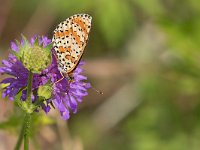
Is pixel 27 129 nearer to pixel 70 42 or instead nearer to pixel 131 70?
pixel 70 42

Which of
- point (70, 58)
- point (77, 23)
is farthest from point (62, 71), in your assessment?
point (77, 23)

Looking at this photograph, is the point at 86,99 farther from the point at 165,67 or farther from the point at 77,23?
the point at 77,23

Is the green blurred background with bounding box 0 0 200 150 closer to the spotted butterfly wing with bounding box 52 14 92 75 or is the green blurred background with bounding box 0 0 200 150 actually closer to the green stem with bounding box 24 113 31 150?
the spotted butterfly wing with bounding box 52 14 92 75

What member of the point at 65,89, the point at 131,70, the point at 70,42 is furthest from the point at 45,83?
the point at 131,70

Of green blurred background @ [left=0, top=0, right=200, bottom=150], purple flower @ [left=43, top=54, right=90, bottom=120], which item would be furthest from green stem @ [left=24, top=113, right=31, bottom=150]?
green blurred background @ [left=0, top=0, right=200, bottom=150]

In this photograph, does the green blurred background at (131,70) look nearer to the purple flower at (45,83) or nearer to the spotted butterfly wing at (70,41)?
the purple flower at (45,83)

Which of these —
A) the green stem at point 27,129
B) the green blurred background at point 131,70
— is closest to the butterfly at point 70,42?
the green stem at point 27,129
